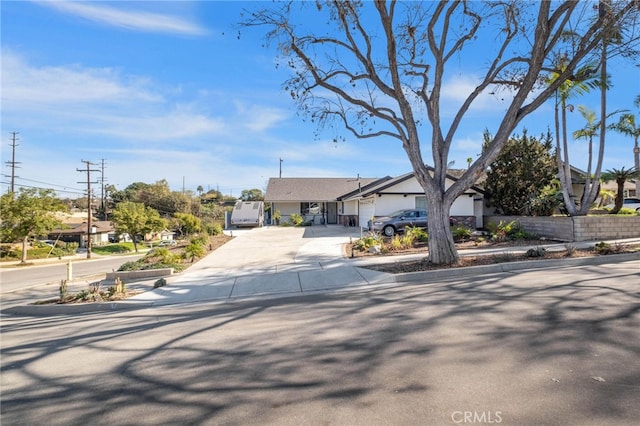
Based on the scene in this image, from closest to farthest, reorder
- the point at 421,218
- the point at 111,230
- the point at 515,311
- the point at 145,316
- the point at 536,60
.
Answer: the point at 515,311
the point at 145,316
the point at 536,60
the point at 421,218
the point at 111,230

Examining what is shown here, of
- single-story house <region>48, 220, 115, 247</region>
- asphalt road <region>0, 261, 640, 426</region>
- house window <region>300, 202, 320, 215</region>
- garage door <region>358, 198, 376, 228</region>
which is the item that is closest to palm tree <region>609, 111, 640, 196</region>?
garage door <region>358, 198, 376, 228</region>

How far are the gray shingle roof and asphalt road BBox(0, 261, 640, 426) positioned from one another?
1160 inches

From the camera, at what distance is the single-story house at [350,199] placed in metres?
22.2

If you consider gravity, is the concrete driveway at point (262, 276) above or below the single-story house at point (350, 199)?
below

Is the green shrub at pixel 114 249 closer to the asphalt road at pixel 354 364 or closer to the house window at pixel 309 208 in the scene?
the house window at pixel 309 208

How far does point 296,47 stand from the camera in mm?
11094

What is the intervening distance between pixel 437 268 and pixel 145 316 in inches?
285

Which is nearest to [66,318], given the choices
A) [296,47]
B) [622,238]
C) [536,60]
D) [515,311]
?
[515,311]

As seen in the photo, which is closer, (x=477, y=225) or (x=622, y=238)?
(x=622, y=238)

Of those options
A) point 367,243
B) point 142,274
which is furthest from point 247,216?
point 142,274

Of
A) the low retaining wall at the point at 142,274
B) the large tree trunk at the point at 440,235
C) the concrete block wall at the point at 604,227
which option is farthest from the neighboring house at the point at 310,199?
the large tree trunk at the point at 440,235

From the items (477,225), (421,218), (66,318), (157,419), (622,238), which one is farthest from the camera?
(477,225)

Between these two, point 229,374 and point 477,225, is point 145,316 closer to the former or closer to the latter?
point 229,374

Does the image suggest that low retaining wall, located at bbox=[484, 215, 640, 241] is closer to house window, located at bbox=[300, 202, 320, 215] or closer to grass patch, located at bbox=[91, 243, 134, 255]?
house window, located at bbox=[300, 202, 320, 215]
